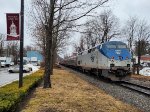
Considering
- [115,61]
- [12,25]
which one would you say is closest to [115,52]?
[115,61]

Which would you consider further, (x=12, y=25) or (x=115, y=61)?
(x=115, y=61)

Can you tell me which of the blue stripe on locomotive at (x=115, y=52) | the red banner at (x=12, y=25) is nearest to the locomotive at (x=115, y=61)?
the blue stripe on locomotive at (x=115, y=52)

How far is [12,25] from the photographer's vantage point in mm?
18031

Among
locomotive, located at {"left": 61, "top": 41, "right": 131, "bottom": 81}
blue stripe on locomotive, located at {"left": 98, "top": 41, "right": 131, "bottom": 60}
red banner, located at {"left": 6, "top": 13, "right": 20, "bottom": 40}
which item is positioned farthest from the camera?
blue stripe on locomotive, located at {"left": 98, "top": 41, "right": 131, "bottom": 60}

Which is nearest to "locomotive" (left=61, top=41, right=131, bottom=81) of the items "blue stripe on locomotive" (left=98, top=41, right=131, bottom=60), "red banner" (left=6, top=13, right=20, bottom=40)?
"blue stripe on locomotive" (left=98, top=41, right=131, bottom=60)

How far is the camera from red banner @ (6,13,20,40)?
17.9 m

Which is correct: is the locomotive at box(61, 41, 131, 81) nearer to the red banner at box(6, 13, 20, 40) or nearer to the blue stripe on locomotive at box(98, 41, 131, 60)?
the blue stripe on locomotive at box(98, 41, 131, 60)

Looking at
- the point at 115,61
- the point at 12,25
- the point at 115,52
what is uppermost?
the point at 12,25

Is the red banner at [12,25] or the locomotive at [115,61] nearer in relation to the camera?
the red banner at [12,25]

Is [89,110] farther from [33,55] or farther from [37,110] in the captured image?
[33,55]

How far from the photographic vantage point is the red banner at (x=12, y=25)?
58.8 ft

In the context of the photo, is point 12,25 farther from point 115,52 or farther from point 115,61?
point 115,52

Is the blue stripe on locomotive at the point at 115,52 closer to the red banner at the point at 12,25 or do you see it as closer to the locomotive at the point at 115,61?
the locomotive at the point at 115,61

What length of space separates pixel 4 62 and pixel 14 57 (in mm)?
Result: 43396
